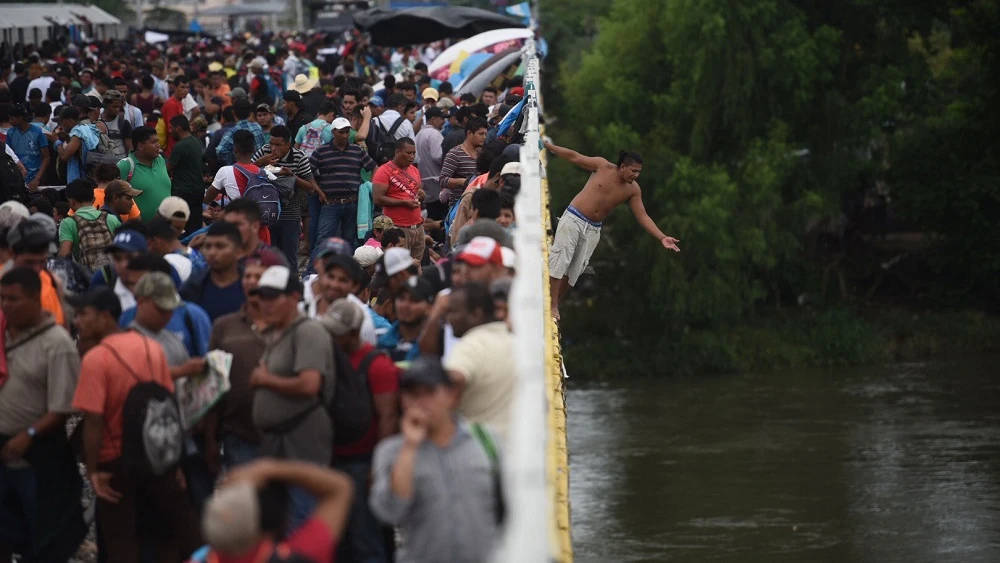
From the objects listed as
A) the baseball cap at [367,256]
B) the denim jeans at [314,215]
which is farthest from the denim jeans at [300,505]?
the denim jeans at [314,215]

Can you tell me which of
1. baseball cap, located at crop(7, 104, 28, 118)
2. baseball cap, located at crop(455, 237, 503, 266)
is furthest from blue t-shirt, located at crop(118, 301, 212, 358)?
baseball cap, located at crop(7, 104, 28, 118)

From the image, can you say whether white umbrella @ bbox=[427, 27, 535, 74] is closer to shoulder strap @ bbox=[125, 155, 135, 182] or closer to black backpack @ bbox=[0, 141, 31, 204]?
black backpack @ bbox=[0, 141, 31, 204]

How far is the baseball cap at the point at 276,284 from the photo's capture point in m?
7.32

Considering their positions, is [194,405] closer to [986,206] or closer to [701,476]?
[701,476]

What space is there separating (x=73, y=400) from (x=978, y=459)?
36873 millimetres

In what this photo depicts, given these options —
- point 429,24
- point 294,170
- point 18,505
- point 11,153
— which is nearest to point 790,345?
point 429,24

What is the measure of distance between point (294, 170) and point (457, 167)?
1472mm

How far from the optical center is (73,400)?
24.3 ft

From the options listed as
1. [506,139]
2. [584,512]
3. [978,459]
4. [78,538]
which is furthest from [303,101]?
[978,459]

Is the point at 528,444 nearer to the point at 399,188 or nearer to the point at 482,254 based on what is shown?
the point at 482,254

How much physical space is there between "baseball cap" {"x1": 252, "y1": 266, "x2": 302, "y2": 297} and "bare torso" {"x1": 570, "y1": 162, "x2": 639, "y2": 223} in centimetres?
783

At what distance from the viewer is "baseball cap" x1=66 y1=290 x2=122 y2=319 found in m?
7.56

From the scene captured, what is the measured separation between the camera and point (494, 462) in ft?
19.8

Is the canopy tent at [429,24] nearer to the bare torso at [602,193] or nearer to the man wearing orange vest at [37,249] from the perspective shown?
the bare torso at [602,193]
